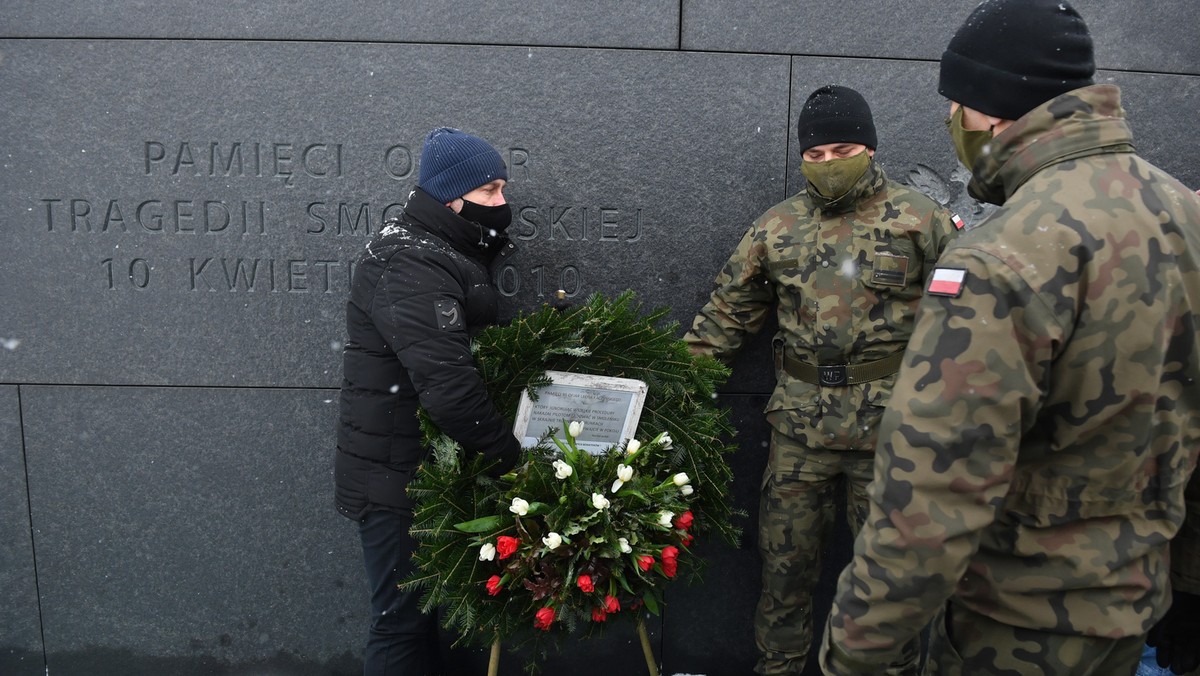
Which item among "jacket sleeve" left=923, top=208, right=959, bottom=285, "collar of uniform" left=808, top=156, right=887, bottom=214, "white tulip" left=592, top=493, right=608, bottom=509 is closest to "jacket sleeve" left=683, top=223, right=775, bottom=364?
"collar of uniform" left=808, top=156, right=887, bottom=214

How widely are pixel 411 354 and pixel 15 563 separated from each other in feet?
7.86

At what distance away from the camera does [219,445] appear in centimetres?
360

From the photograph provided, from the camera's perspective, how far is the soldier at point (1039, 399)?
147 centimetres

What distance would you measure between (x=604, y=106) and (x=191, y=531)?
2.51m

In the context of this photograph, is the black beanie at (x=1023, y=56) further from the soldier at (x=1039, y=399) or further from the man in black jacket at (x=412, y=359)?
the man in black jacket at (x=412, y=359)

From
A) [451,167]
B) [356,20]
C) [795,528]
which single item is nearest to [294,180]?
[356,20]

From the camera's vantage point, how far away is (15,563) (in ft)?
11.9

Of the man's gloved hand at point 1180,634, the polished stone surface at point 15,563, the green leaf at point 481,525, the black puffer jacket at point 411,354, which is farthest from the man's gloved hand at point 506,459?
the polished stone surface at point 15,563

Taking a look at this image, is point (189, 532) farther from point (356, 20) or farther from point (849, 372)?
point (849, 372)

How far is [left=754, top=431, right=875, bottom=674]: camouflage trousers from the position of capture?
3.11 m

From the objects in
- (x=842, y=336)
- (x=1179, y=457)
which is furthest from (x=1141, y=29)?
(x=1179, y=457)

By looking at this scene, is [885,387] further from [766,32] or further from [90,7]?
[90,7]

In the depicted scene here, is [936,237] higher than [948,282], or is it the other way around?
[948,282]

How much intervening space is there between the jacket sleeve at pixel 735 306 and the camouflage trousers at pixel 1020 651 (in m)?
1.60
